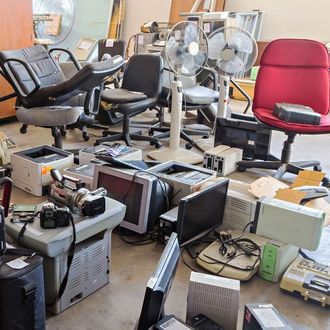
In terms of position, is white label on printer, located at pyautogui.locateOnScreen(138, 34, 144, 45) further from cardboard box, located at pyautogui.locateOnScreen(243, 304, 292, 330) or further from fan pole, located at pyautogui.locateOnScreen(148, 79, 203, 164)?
cardboard box, located at pyautogui.locateOnScreen(243, 304, 292, 330)

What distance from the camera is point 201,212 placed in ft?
7.22

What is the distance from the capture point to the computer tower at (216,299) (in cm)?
159

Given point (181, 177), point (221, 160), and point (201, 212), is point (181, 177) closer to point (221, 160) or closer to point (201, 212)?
point (201, 212)

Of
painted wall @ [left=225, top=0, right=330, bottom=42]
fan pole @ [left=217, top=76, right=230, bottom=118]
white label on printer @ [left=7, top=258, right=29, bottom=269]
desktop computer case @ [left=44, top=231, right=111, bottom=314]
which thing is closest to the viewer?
white label on printer @ [left=7, top=258, right=29, bottom=269]

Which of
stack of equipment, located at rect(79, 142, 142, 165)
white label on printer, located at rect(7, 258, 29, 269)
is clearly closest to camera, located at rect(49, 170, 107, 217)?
white label on printer, located at rect(7, 258, 29, 269)

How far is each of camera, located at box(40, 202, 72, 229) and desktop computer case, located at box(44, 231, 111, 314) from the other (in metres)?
0.13

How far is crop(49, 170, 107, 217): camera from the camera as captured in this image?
174cm

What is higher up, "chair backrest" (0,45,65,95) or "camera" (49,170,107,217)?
"chair backrest" (0,45,65,95)

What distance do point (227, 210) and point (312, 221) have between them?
62 cm

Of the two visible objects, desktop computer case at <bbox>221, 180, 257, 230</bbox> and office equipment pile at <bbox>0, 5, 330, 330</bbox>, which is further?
desktop computer case at <bbox>221, 180, 257, 230</bbox>

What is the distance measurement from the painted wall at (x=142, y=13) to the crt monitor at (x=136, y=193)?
5682 mm

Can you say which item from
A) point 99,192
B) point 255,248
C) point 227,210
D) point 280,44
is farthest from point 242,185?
point 280,44

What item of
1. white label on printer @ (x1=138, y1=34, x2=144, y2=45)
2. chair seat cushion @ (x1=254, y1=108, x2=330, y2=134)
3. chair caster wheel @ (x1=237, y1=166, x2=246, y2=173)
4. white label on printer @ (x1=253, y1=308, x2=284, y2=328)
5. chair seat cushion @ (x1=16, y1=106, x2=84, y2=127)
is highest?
white label on printer @ (x1=138, y1=34, x2=144, y2=45)

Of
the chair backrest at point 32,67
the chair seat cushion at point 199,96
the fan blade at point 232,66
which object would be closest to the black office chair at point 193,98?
the chair seat cushion at point 199,96
